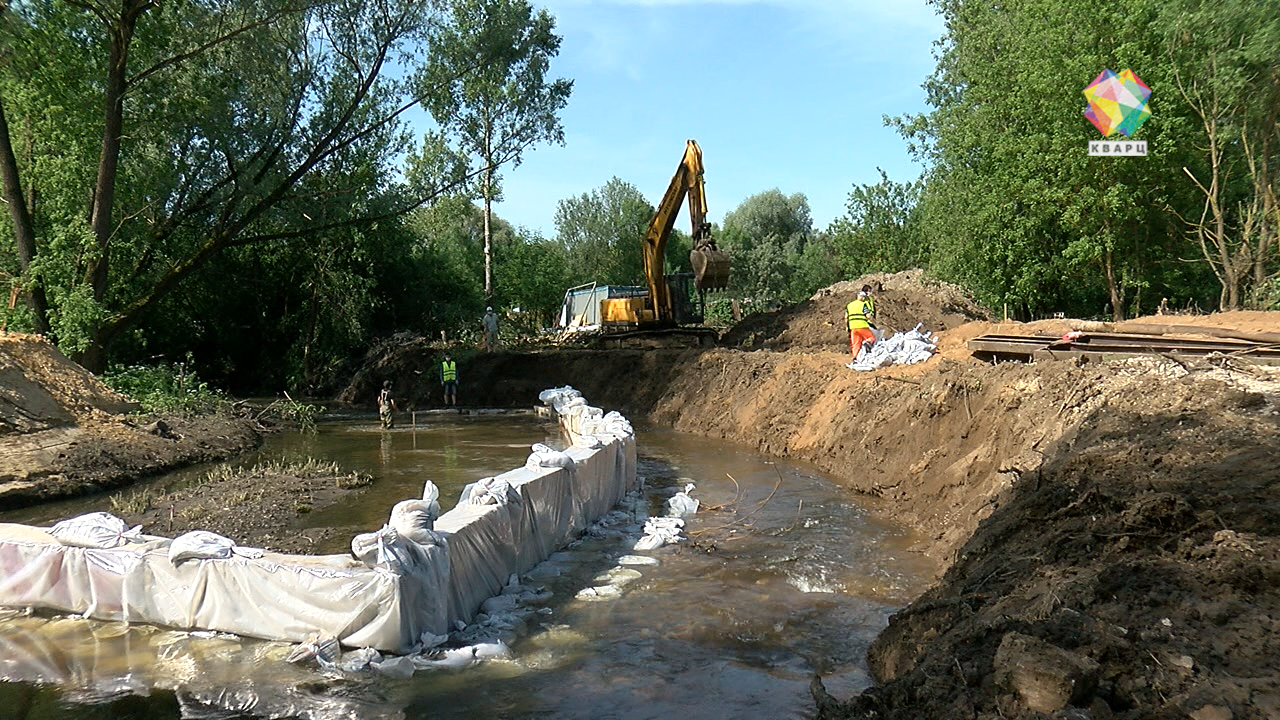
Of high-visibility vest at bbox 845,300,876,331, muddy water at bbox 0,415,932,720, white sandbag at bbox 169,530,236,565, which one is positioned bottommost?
muddy water at bbox 0,415,932,720

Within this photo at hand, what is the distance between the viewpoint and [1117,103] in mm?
19812

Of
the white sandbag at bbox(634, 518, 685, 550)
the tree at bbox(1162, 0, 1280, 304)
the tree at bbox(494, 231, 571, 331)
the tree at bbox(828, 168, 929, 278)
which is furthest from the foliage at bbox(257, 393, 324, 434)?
the tree at bbox(828, 168, 929, 278)

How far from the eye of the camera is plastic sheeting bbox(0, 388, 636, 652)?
5.79 m

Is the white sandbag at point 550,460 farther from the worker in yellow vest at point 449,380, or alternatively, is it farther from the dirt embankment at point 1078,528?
the worker in yellow vest at point 449,380

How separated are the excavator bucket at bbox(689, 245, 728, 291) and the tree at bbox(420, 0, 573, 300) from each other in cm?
714

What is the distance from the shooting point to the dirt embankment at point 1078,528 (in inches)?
143

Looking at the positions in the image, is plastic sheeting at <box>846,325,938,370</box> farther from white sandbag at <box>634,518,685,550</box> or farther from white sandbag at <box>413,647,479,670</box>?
white sandbag at <box>413,647,479,670</box>

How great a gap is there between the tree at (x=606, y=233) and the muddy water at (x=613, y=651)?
44075mm

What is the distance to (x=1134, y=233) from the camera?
21609 mm

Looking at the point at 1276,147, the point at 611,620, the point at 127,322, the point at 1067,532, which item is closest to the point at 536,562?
the point at 611,620

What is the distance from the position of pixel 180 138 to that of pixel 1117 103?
2250 cm

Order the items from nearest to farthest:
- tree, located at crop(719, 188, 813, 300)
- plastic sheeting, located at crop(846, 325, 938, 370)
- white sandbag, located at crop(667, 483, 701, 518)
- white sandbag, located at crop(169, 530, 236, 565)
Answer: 1. white sandbag, located at crop(169, 530, 236, 565)
2. white sandbag, located at crop(667, 483, 701, 518)
3. plastic sheeting, located at crop(846, 325, 938, 370)
4. tree, located at crop(719, 188, 813, 300)

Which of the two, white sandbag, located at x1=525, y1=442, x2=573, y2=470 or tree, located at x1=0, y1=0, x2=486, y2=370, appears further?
tree, located at x1=0, y1=0, x2=486, y2=370

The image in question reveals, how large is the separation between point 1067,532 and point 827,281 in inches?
1947
